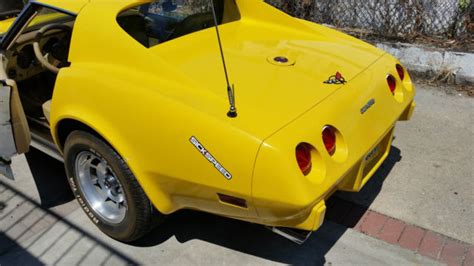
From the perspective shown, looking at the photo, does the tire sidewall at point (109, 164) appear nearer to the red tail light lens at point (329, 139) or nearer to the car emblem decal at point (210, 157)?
the car emblem decal at point (210, 157)

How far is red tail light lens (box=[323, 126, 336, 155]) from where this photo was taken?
252cm

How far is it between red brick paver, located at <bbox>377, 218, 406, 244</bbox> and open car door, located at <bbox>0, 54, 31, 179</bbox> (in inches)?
98.8

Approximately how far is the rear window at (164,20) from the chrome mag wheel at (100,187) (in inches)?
32.9

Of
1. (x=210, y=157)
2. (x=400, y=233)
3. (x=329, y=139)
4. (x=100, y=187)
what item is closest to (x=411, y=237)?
(x=400, y=233)

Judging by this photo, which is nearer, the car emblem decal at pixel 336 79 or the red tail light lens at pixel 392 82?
the car emblem decal at pixel 336 79

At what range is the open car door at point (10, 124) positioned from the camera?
3.07m

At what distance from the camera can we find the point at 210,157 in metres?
2.35

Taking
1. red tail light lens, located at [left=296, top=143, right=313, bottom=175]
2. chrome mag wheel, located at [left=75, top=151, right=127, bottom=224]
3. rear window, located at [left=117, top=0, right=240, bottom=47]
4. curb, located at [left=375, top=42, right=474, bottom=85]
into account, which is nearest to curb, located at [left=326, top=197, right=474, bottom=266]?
red tail light lens, located at [left=296, top=143, right=313, bottom=175]

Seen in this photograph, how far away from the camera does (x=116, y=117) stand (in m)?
2.67

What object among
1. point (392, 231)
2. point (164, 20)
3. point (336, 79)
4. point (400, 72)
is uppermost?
point (164, 20)

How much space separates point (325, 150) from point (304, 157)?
133 millimetres

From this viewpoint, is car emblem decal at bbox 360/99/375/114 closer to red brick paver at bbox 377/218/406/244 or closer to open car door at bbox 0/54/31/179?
red brick paver at bbox 377/218/406/244

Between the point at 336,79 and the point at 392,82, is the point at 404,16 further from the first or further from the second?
the point at 336,79

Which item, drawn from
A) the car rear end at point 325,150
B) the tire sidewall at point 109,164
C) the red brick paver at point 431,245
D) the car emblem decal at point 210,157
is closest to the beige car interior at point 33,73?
the tire sidewall at point 109,164
